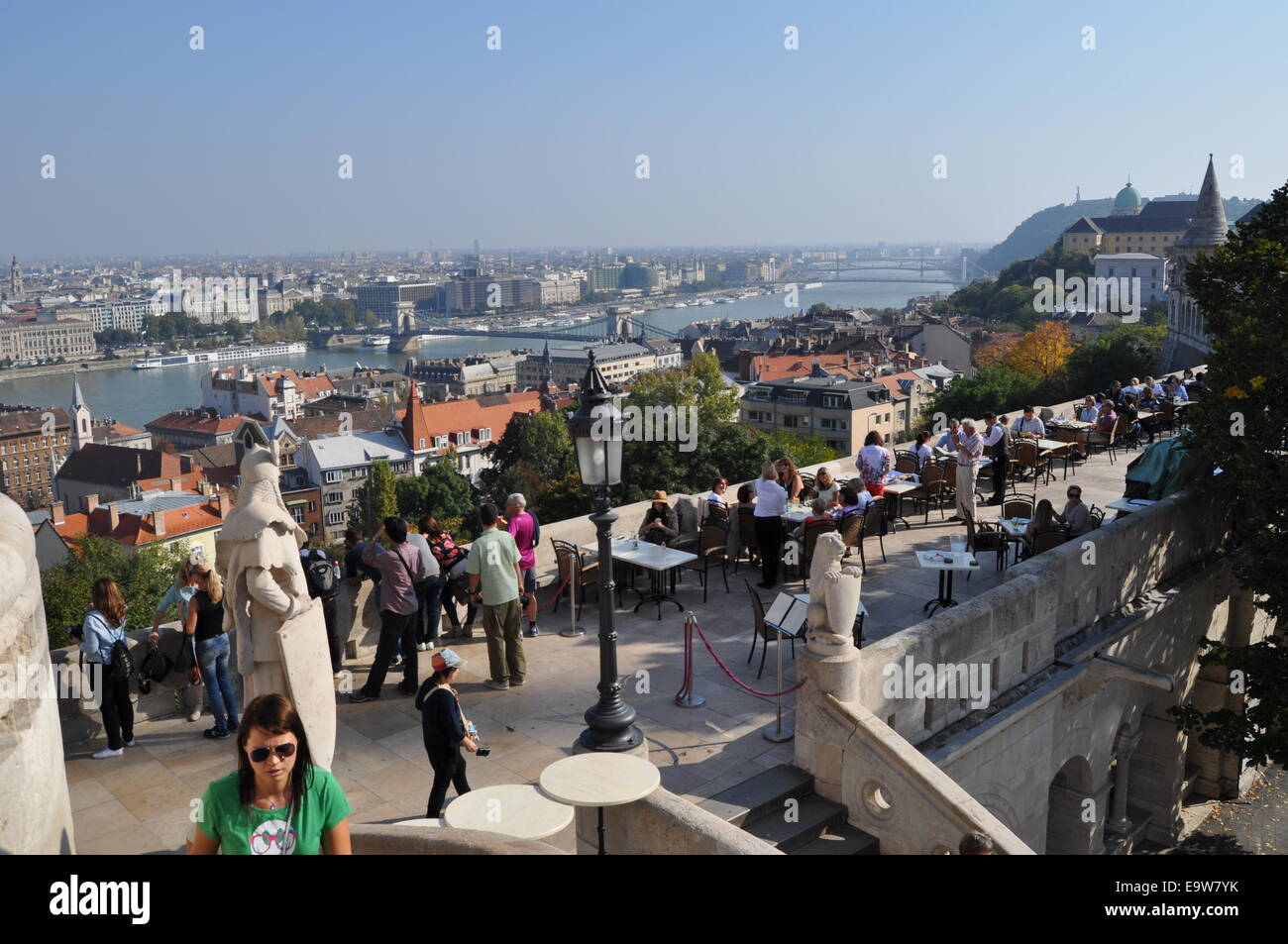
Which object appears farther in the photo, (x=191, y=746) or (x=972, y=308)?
(x=972, y=308)

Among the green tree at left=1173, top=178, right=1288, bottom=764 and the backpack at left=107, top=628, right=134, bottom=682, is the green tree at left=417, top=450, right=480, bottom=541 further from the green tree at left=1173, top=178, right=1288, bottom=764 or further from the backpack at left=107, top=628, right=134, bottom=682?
the backpack at left=107, top=628, right=134, bottom=682

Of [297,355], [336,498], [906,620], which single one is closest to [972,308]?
[336,498]

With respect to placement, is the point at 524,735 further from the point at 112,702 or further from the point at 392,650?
the point at 112,702

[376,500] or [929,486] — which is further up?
[929,486]

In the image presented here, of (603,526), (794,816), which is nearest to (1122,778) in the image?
(794,816)

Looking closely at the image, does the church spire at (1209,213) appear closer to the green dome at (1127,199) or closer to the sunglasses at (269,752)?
the sunglasses at (269,752)
